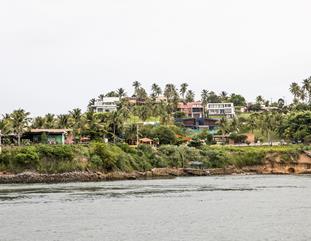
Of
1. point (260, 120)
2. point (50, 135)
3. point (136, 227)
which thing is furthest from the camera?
point (260, 120)

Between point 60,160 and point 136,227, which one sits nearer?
point 136,227

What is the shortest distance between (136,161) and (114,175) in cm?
677

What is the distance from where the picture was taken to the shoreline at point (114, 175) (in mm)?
99750

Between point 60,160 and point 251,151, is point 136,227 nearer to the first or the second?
point 60,160

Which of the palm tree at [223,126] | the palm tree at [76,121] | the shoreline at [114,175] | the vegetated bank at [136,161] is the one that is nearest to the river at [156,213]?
the shoreline at [114,175]

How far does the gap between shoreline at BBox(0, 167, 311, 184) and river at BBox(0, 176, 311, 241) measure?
44.2 ft

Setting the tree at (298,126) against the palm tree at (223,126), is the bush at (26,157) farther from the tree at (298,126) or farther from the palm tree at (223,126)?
the palm tree at (223,126)

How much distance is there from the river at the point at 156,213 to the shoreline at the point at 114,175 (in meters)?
13.5

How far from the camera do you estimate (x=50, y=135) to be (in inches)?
4835

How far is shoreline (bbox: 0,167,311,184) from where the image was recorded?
327 ft

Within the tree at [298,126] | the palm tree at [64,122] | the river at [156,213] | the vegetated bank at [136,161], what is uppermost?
the palm tree at [64,122]

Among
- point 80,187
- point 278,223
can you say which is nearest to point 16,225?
point 278,223

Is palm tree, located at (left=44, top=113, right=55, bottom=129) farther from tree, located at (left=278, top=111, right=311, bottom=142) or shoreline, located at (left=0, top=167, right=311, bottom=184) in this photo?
tree, located at (left=278, top=111, right=311, bottom=142)

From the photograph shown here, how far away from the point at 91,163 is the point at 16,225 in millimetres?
56575
